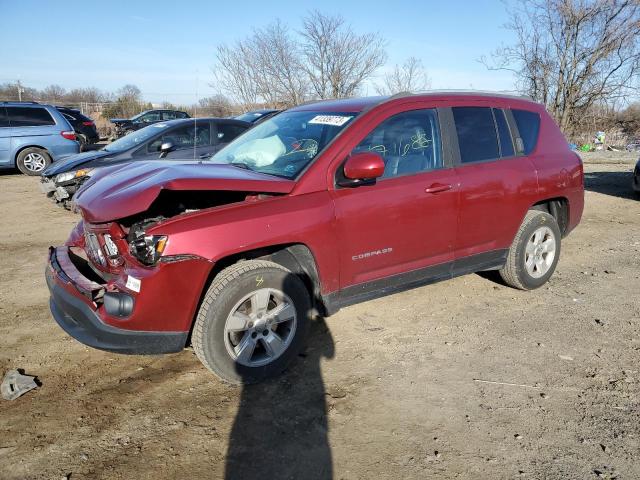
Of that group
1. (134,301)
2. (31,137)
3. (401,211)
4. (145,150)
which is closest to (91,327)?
(134,301)

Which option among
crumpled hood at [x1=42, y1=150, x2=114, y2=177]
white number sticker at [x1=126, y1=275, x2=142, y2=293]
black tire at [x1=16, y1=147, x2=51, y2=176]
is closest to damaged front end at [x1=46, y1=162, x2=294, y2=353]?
white number sticker at [x1=126, y1=275, x2=142, y2=293]

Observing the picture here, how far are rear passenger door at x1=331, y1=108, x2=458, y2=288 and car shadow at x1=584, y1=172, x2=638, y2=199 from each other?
778cm

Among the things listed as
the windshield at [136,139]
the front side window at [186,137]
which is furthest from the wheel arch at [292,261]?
the windshield at [136,139]

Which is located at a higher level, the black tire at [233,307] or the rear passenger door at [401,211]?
the rear passenger door at [401,211]

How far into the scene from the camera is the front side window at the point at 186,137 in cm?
817

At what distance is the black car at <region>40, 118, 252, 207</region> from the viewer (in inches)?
303

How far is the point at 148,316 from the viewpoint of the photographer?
9.30ft

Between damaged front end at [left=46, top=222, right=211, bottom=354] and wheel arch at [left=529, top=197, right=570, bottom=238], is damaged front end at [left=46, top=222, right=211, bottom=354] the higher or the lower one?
the lower one

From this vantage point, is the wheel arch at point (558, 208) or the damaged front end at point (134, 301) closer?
the damaged front end at point (134, 301)

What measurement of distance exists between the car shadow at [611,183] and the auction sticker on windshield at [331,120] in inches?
330

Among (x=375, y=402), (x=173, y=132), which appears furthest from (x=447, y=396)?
(x=173, y=132)

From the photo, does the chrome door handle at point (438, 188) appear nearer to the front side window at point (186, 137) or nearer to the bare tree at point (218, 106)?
the front side window at point (186, 137)

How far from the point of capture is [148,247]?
284cm

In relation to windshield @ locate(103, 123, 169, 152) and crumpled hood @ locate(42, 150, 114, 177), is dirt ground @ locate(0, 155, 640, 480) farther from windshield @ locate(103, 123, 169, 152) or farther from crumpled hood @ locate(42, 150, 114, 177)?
windshield @ locate(103, 123, 169, 152)
